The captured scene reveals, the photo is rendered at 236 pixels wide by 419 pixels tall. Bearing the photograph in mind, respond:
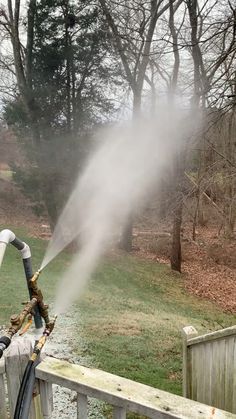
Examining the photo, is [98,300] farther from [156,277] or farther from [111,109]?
[111,109]

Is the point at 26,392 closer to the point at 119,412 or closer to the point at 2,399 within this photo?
the point at 119,412

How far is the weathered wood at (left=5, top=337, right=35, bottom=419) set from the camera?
67.7 inches

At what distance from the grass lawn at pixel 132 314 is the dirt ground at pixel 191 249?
726 mm

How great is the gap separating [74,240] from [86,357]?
9134 millimetres

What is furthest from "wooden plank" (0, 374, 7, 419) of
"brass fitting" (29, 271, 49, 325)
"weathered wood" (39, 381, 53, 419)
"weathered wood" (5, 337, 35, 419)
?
"brass fitting" (29, 271, 49, 325)

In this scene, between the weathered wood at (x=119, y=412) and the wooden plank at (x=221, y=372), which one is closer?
the weathered wood at (x=119, y=412)

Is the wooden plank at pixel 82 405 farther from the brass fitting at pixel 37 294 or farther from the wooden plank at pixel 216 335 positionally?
the wooden plank at pixel 216 335

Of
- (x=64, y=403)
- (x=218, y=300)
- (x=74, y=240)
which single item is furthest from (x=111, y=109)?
(x=64, y=403)

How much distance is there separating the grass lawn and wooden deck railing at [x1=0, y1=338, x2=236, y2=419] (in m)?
2.68

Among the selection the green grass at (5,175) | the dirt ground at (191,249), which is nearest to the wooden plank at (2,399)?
the dirt ground at (191,249)

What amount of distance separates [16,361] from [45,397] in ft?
0.79

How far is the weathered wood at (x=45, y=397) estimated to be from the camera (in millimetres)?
1758

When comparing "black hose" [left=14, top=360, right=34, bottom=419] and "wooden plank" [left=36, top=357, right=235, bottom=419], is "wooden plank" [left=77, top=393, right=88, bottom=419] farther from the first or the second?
"black hose" [left=14, top=360, right=34, bottom=419]

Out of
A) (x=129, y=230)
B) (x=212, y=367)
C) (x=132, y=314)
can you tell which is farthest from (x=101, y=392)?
(x=129, y=230)
